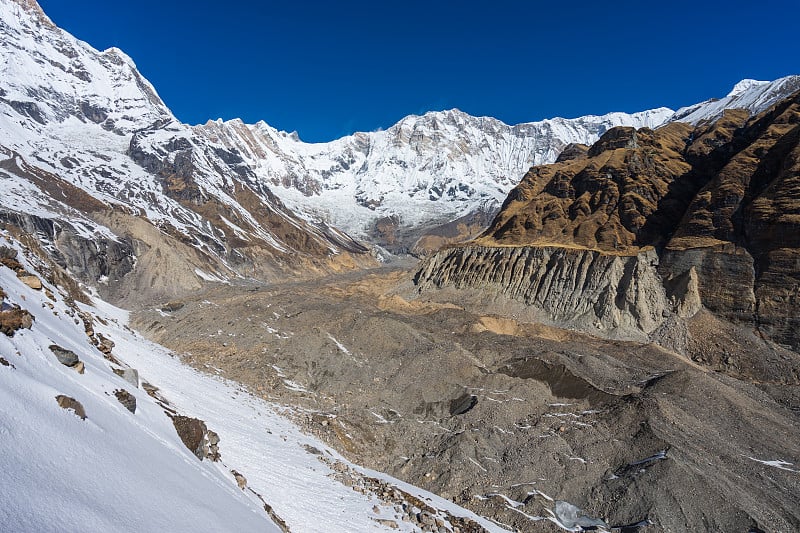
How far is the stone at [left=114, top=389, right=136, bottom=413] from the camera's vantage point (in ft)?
26.7

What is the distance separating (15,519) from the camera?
3.03m

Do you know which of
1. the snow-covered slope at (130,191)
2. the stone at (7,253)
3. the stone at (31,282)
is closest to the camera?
the stone at (31,282)

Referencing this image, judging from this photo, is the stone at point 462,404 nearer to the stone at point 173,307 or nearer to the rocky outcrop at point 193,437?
the rocky outcrop at point 193,437

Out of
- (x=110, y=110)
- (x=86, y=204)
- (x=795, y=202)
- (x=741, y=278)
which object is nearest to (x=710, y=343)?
(x=741, y=278)

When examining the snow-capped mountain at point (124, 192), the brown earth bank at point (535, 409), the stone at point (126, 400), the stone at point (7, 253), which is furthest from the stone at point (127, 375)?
the snow-capped mountain at point (124, 192)

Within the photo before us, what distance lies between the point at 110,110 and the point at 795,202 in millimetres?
219905

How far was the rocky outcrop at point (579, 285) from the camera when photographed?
1810 inches

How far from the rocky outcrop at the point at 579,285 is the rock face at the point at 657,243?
0.40ft

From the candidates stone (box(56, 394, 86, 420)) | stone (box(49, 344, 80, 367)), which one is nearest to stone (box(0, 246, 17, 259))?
stone (box(49, 344, 80, 367))

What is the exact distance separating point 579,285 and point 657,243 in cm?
1158

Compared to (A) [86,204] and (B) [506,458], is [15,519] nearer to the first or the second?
(B) [506,458]

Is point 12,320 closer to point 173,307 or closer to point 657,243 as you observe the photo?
point 173,307

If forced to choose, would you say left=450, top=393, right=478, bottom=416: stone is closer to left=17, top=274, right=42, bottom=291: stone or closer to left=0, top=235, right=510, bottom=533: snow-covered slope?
left=0, top=235, right=510, bottom=533: snow-covered slope

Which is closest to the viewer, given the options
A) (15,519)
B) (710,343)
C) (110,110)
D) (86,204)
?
(15,519)
